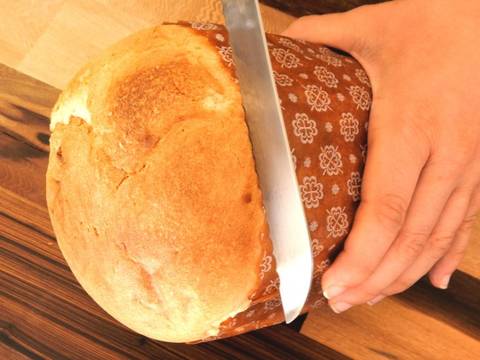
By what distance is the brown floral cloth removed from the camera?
73cm

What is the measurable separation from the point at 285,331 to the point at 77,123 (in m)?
0.58

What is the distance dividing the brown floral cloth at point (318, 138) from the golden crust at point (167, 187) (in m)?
0.04

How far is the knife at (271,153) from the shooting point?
573 millimetres

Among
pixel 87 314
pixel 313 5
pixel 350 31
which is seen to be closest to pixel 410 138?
pixel 350 31

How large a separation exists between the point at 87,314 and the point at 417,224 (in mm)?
672

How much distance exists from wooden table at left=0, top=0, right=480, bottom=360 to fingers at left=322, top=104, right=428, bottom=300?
11.3 inches

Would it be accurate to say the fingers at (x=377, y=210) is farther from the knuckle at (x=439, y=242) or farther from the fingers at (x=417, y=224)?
the knuckle at (x=439, y=242)

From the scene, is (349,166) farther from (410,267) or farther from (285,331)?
(285,331)

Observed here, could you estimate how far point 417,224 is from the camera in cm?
83

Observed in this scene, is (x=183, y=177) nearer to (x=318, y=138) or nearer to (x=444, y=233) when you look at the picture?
(x=318, y=138)

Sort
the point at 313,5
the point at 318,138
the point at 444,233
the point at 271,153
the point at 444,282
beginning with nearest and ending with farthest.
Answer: the point at 271,153 → the point at 318,138 → the point at 444,233 → the point at 444,282 → the point at 313,5

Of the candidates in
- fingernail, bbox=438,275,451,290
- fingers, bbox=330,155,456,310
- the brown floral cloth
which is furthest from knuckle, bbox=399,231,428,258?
fingernail, bbox=438,275,451,290

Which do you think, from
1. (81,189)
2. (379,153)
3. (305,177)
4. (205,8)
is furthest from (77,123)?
(205,8)

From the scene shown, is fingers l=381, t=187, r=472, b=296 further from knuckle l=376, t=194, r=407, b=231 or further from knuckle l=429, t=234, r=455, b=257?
knuckle l=376, t=194, r=407, b=231
